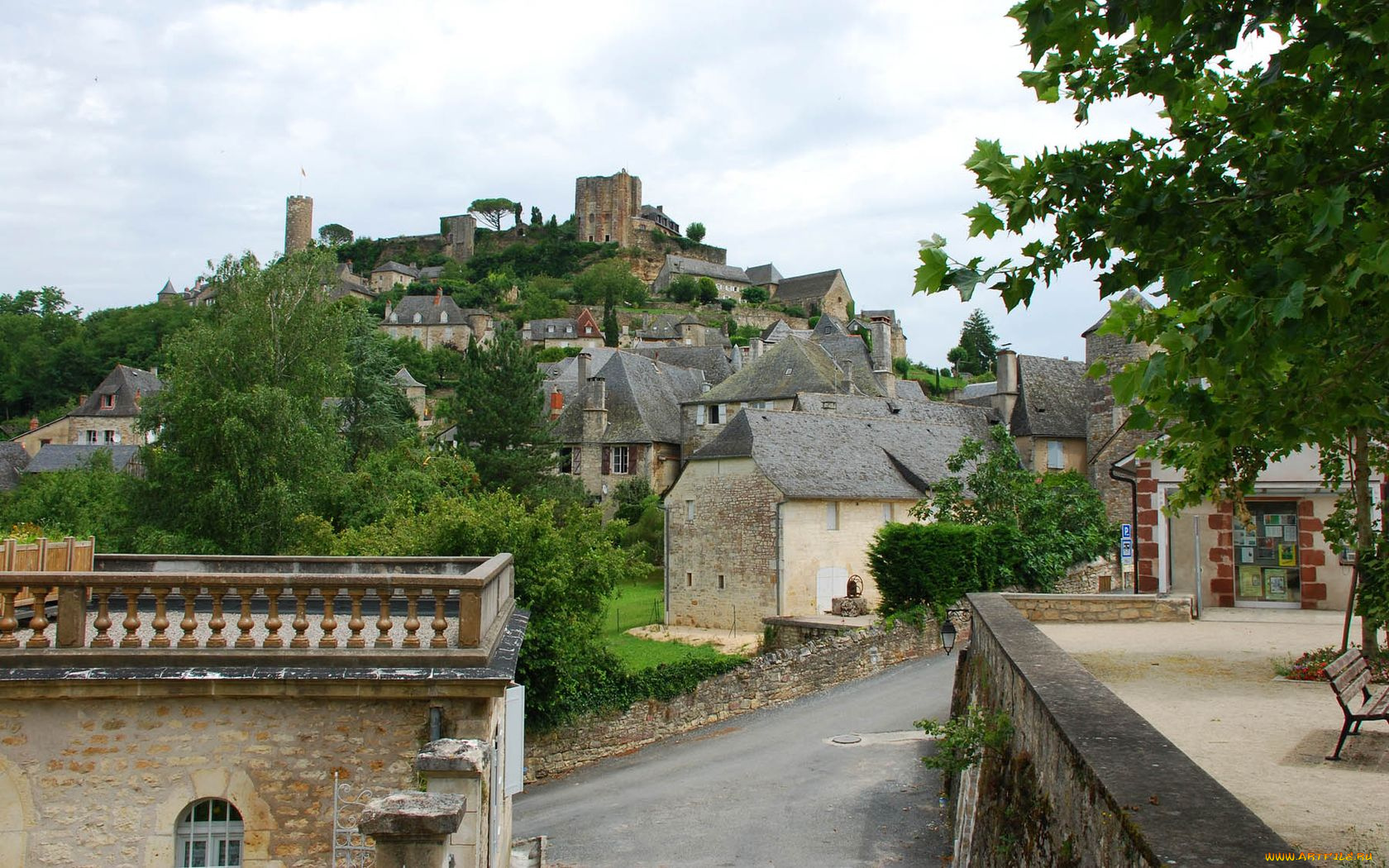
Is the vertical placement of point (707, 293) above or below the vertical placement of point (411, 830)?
above

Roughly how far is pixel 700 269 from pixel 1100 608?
115 metres

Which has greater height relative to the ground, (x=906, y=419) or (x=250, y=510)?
(x=906, y=419)

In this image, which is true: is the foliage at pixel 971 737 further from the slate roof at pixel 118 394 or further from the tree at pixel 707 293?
the tree at pixel 707 293

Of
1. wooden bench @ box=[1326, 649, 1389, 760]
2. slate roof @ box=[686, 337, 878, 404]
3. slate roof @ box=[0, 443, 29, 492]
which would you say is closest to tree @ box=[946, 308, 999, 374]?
slate roof @ box=[686, 337, 878, 404]

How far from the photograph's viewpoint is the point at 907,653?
2552 cm

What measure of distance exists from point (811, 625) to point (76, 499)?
100.0 ft

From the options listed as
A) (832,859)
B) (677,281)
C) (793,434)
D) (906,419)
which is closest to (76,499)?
(793,434)

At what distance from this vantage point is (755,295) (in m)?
123

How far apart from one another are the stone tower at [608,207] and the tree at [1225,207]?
129234 millimetres

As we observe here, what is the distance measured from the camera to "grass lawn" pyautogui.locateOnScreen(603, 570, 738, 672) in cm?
2598

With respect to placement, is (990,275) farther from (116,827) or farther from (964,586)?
(964,586)

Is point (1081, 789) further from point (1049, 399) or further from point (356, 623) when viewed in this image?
point (1049, 399)

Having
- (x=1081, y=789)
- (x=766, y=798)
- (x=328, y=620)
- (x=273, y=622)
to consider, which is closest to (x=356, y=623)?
(x=328, y=620)

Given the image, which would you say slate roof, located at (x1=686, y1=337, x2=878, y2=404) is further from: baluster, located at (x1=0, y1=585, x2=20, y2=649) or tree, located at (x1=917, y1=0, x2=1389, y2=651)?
tree, located at (x1=917, y1=0, x2=1389, y2=651)
